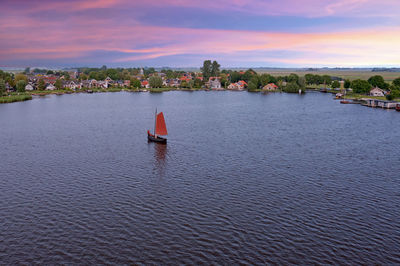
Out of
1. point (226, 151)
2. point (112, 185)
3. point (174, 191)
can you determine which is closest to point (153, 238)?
point (174, 191)

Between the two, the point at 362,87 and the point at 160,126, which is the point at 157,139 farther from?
the point at 362,87

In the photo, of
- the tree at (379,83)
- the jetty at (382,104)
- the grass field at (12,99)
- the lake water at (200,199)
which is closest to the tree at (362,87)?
the tree at (379,83)

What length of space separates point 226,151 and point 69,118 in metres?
67.4

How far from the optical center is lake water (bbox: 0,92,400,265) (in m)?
27.5

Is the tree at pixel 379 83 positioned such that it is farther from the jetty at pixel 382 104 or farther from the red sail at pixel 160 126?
the red sail at pixel 160 126

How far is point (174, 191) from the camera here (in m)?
40.7

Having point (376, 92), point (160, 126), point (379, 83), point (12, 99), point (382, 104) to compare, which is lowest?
point (160, 126)

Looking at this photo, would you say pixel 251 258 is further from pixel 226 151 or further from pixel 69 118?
pixel 69 118

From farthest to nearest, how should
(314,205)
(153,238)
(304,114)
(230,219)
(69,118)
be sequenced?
(304,114) → (69,118) → (314,205) → (230,219) → (153,238)

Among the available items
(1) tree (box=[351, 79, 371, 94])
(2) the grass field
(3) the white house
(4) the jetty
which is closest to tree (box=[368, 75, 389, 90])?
(3) the white house

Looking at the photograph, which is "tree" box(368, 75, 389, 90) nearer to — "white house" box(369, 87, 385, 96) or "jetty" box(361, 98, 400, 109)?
"white house" box(369, 87, 385, 96)

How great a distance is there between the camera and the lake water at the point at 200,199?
27547 mm

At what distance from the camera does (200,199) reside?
38.2m

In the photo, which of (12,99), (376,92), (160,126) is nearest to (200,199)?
(160,126)
